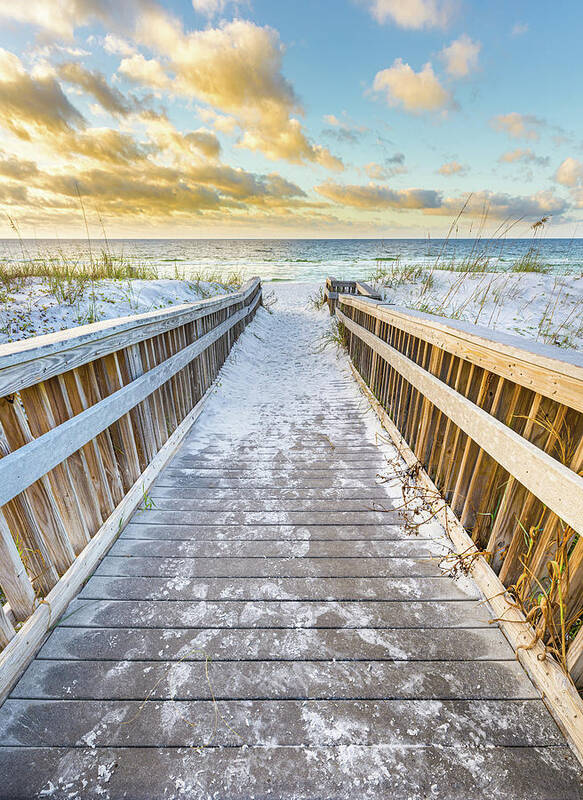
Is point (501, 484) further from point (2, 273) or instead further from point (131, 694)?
point (2, 273)

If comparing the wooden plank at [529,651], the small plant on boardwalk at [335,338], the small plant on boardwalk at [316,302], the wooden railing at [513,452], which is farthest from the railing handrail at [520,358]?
the small plant on boardwalk at [316,302]

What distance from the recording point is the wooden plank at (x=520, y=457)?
1.25 meters

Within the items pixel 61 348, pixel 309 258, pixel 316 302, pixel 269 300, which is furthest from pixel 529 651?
pixel 309 258

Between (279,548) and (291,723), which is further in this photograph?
(279,548)

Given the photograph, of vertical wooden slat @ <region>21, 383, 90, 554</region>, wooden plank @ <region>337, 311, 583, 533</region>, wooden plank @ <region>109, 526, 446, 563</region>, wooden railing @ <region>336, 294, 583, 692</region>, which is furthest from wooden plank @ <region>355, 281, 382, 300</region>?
vertical wooden slat @ <region>21, 383, 90, 554</region>

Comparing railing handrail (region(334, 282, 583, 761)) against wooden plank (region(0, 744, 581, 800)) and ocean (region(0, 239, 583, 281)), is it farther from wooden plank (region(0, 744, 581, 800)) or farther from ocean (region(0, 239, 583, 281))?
ocean (region(0, 239, 583, 281))

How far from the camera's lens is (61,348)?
65.2 inches

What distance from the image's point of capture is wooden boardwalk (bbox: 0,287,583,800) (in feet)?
4.05

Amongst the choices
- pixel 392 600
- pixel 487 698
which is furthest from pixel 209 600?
pixel 487 698

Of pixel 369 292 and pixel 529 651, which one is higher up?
pixel 369 292

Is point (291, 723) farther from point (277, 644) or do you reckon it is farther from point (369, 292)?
point (369, 292)

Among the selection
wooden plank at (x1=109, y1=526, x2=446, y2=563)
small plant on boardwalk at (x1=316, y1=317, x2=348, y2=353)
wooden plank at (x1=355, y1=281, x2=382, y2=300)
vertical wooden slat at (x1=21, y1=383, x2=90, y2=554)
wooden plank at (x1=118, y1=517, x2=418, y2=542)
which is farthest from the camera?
small plant on boardwalk at (x1=316, y1=317, x2=348, y2=353)

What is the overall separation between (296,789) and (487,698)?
812 millimetres

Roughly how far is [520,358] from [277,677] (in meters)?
1.73
